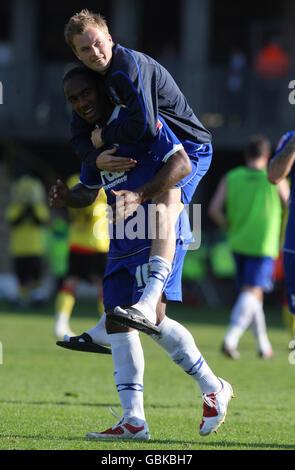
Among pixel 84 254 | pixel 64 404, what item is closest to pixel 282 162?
pixel 64 404

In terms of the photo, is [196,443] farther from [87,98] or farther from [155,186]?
[87,98]

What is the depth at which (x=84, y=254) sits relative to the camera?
1108cm

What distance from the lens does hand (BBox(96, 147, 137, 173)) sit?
4.88 meters

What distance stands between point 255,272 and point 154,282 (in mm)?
5066

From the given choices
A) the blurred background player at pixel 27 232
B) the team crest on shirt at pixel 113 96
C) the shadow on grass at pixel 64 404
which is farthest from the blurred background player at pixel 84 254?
the team crest on shirt at pixel 113 96

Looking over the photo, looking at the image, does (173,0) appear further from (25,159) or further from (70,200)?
(70,200)

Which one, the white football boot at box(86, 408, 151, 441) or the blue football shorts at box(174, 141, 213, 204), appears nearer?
the white football boot at box(86, 408, 151, 441)

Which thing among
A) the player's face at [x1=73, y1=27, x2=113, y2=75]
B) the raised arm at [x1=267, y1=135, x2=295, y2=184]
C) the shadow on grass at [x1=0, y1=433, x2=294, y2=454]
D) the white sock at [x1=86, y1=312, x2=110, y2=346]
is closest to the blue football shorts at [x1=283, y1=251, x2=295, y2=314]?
the raised arm at [x1=267, y1=135, x2=295, y2=184]

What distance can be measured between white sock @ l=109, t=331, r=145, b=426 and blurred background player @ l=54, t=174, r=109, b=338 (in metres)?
5.75

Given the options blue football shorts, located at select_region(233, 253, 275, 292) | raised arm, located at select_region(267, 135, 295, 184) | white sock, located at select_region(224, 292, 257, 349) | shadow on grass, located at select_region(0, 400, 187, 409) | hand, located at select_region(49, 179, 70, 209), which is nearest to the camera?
hand, located at select_region(49, 179, 70, 209)

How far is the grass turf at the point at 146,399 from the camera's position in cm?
483

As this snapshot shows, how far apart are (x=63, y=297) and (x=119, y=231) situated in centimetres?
586

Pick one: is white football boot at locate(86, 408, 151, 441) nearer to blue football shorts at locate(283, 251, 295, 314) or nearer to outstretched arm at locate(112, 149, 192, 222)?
outstretched arm at locate(112, 149, 192, 222)
